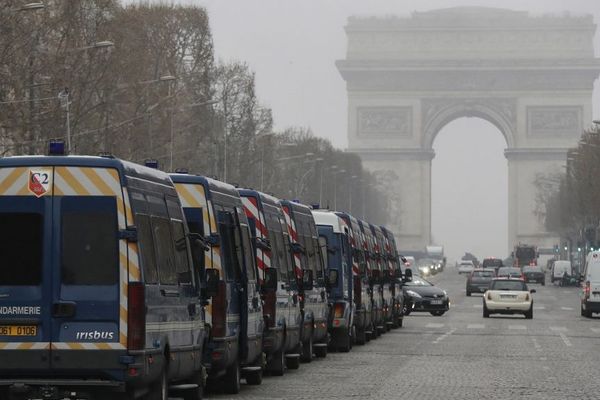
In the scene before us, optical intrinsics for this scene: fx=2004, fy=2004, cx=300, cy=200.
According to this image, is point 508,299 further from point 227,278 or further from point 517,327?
point 227,278

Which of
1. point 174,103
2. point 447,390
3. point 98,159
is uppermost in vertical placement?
point 174,103

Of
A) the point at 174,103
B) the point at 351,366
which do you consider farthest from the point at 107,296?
the point at 174,103

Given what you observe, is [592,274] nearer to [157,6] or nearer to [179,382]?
[157,6]

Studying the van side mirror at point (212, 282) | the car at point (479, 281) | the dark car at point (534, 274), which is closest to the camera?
the van side mirror at point (212, 282)

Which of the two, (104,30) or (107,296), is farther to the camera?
(104,30)

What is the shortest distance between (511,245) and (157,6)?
88127mm

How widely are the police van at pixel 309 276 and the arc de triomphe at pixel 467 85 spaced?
113 meters

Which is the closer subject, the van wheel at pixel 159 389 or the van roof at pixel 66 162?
the van roof at pixel 66 162

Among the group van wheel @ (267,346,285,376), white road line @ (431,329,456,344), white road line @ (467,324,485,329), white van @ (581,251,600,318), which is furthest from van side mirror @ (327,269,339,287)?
white van @ (581,251,600,318)

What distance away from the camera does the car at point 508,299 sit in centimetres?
5341

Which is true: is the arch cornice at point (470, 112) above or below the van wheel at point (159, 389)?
above

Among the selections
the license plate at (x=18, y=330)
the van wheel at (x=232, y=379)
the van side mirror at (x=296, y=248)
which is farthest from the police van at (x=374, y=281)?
the license plate at (x=18, y=330)

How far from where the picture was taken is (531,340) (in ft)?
123

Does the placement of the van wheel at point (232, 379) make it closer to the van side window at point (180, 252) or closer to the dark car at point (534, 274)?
the van side window at point (180, 252)
